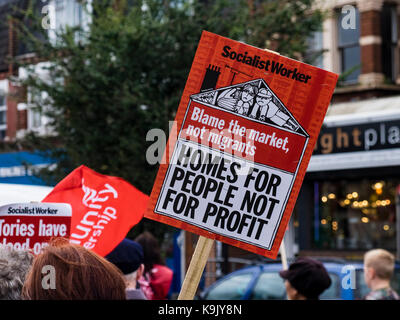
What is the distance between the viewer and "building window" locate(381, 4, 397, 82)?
17266 millimetres

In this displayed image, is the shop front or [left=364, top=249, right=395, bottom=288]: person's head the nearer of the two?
[left=364, top=249, right=395, bottom=288]: person's head

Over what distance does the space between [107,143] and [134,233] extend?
1411 mm

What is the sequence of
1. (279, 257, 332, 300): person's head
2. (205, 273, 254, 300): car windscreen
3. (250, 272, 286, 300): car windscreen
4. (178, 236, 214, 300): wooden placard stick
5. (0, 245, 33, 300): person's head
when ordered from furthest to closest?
(205, 273, 254, 300): car windscreen < (250, 272, 286, 300): car windscreen < (279, 257, 332, 300): person's head < (178, 236, 214, 300): wooden placard stick < (0, 245, 33, 300): person's head

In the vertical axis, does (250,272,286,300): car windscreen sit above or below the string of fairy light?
below

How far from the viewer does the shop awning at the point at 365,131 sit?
1566 centimetres

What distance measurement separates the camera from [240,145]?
3199mm

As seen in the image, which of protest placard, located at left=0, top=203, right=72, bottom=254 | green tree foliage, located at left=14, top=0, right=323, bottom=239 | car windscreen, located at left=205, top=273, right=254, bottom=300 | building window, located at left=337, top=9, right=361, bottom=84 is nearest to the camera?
protest placard, located at left=0, top=203, right=72, bottom=254

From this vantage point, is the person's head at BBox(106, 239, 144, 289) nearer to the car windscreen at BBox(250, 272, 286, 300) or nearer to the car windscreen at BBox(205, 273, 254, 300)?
the car windscreen at BBox(250, 272, 286, 300)

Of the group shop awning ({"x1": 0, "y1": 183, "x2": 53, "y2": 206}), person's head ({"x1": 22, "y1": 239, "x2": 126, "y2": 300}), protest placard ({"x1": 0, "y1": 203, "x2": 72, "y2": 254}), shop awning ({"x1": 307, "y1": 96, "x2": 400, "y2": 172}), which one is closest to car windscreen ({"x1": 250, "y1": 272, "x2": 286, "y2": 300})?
shop awning ({"x1": 0, "y1": 183, "x2": 53, "y2": 206})

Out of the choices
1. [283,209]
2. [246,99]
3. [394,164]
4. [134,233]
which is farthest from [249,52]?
[394,164]

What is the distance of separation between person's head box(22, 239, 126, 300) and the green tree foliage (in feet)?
24.1

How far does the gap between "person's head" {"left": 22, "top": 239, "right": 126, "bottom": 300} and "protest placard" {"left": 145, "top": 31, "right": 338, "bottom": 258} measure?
104 cm

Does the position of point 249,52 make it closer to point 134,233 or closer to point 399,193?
point 134,233

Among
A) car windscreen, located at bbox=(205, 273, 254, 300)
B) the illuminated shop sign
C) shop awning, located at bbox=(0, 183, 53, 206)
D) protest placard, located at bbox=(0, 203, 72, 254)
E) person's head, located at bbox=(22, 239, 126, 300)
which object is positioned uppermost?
the illuminated shop sign
